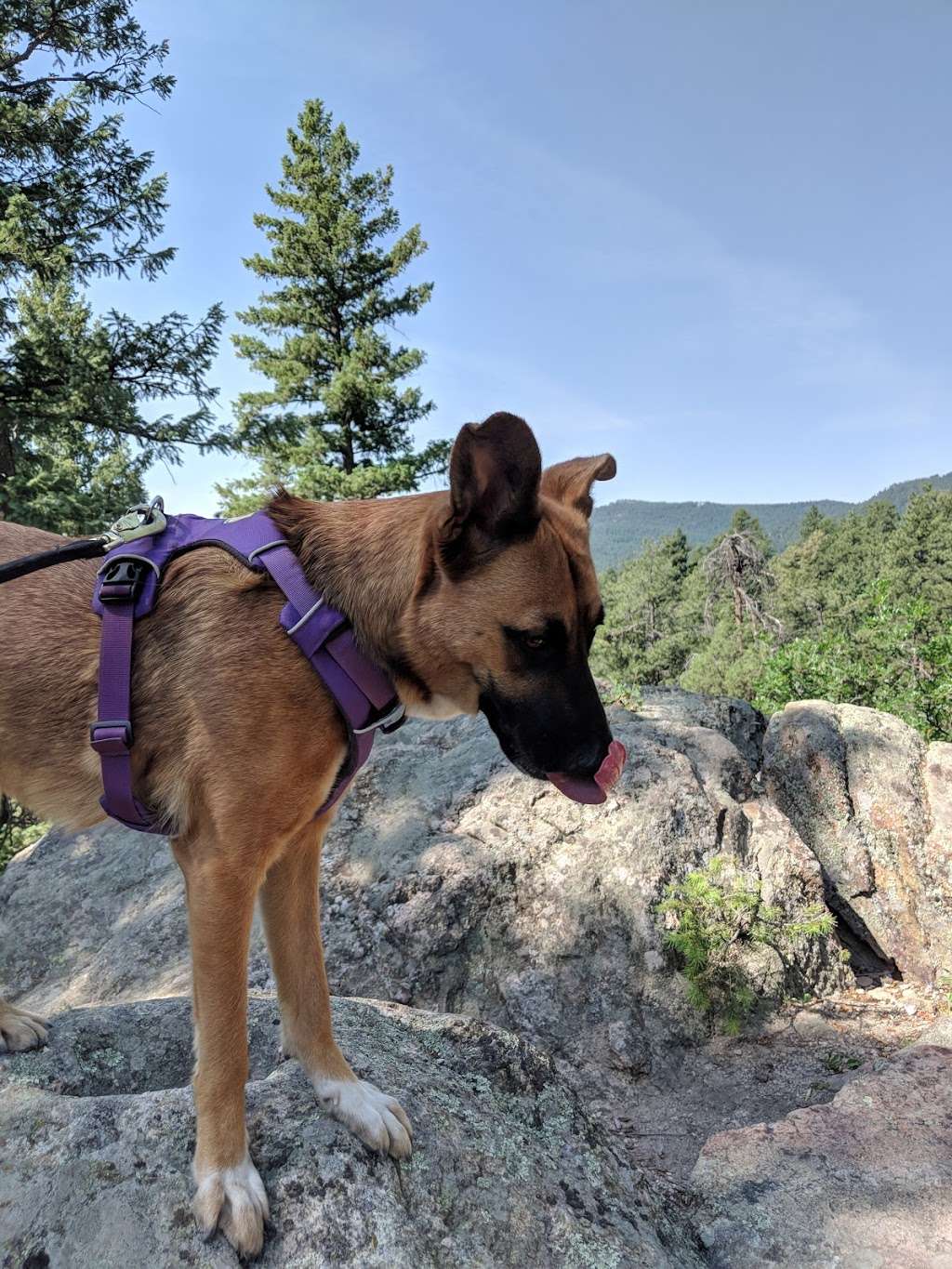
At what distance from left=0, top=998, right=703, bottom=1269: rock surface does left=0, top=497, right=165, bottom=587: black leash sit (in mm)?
1653

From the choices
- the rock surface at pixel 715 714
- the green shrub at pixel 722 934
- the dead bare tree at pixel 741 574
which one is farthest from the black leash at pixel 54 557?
the dead bare tree at pixel 741 574

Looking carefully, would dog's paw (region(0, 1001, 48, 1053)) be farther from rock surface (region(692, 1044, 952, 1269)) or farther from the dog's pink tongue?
rock surface (region(692, 1044, 952, 1269))

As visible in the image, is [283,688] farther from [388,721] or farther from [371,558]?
[371,558]

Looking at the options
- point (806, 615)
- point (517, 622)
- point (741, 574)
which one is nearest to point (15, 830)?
point (517, 622)

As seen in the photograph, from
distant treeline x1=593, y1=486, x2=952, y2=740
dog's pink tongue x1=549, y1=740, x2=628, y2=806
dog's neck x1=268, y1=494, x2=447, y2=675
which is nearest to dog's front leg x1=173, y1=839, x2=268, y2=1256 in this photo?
dog's neck x1=268, y1=494, x2=447, y2=675

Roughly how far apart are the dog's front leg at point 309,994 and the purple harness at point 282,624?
30 cm

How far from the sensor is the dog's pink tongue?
8.32ft

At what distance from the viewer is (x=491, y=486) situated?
247 centimetres

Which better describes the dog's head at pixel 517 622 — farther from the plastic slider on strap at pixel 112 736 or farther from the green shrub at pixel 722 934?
the green shrub at pixel 722 934

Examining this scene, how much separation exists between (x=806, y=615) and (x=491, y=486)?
191ft

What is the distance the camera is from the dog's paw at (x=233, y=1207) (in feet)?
7.04

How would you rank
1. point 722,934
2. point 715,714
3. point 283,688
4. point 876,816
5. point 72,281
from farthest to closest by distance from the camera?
point 72,281 → point 715,714 → point 876,816 → point 722,934 → point 283,688

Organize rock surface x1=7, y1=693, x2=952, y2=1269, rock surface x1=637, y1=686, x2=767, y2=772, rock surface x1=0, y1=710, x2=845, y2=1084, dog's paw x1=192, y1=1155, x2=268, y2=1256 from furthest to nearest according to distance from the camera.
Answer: rock surface x1=637, y1=686, x2=767, y2=772 → rock surface x1=0, y1=710, x2=845, y2=1084 → rock surface x1=7, y1=693, x2=952, y2=1269 → dog's paw x1=192, y1=1155, x2=268, y2=1256

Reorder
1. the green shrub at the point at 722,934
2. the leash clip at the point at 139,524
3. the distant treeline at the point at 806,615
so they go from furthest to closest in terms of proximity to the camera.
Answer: the distant treeline at the point at 806,615
the green shrub at the point at 722,934
the leash clip at the point at 139,524
